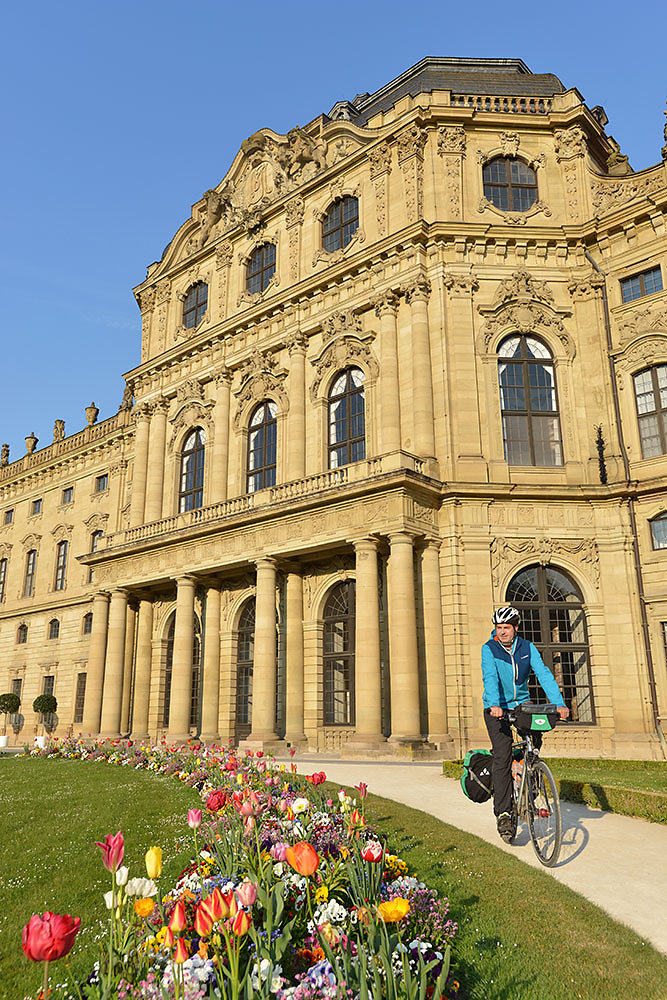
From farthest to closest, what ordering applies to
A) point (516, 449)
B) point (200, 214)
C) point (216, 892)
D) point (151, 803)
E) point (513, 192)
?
point (200, 214)
point (513, 192)
point (516, 449)
point (151, 803)
point (216, 892)

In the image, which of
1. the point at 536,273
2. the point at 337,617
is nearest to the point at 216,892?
the point at 337,617

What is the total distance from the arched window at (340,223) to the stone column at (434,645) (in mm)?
14448

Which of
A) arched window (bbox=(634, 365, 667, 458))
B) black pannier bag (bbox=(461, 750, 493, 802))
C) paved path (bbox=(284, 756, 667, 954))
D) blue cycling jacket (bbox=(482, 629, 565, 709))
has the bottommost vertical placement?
paved path (bbox=(284, 756, 667, 954))

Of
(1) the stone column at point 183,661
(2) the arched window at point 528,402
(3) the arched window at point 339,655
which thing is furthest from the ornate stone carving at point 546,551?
(1) the stone column at point 183,661

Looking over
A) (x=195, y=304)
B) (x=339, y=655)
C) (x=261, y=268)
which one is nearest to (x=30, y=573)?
(x=195, y=304)

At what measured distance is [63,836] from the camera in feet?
29.4

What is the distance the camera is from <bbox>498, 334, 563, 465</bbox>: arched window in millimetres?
25078

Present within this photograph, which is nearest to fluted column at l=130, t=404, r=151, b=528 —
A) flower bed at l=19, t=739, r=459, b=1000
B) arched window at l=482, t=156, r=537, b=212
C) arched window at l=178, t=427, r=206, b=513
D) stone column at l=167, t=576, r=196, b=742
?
arched window at l=178, t=427, r=206, b=513

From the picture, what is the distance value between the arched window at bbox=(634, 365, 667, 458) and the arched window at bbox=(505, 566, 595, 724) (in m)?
5.30

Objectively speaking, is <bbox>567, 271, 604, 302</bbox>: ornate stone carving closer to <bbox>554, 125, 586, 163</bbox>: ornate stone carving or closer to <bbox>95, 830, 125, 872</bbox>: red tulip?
<bbox>554, 125, 586, 163</bbox>: ornate stone carving

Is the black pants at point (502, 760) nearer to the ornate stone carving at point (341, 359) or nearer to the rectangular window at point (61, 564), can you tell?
the ornate stone carving at point (341, 359)

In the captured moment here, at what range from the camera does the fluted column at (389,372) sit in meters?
25.2

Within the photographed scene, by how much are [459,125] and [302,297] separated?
9035mm

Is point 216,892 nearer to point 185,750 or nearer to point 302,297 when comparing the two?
point 185,750
